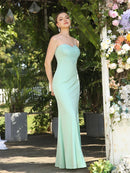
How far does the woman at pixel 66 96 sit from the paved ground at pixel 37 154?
0.17m

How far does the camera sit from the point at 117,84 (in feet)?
12.3

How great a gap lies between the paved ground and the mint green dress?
6.0 inches

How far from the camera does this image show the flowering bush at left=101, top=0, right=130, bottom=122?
3.63 metres

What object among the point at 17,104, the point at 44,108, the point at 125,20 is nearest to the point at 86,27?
the point at 125,20

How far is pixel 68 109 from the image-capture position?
404cm

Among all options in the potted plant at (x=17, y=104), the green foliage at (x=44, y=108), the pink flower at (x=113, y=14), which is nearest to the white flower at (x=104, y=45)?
the pink flower at (x=113, y=14)

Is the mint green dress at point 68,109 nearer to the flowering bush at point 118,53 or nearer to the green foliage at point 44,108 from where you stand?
the flowering bush at point 118,53

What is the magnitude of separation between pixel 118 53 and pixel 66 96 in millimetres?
838

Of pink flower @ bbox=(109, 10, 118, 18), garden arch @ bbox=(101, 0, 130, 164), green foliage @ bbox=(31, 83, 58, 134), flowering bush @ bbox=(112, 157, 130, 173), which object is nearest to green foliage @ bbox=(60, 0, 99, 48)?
garden arch @ bbox=(101, 0, 130, 164)

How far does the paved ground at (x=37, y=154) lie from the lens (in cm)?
430

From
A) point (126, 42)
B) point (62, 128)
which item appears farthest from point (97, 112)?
point (126, 42)

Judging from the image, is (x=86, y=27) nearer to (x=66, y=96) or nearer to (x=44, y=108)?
(x=66, y=96)

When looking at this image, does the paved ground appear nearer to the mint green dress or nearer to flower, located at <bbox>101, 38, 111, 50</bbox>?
the mint green dress

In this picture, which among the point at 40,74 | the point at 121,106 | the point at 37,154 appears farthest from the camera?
the point at 40,74
